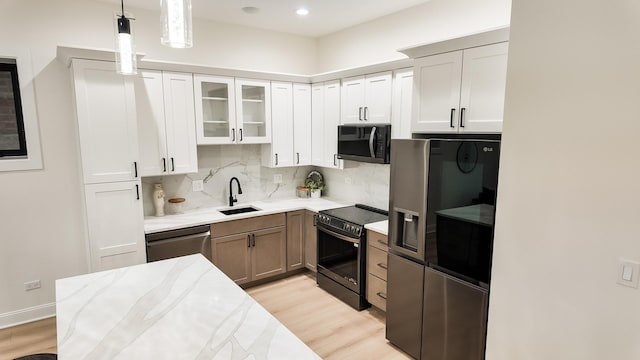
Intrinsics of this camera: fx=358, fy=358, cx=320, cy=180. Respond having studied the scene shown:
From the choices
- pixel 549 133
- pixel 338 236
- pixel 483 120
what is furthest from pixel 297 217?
pixel 549 133

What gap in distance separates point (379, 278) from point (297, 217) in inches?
51.6

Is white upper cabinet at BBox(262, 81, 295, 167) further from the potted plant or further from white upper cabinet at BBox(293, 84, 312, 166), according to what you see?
the potted plant

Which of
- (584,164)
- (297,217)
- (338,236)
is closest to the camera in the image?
(584,164)

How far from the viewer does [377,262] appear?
131 inches

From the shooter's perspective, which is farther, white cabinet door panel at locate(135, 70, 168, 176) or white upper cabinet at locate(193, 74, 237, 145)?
white upper cabinet at locate(193, 74, 237, 145)

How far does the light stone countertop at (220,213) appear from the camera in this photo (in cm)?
345

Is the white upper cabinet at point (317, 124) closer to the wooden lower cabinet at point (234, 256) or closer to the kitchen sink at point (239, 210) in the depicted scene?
the kitchen sink at point (239, 210)

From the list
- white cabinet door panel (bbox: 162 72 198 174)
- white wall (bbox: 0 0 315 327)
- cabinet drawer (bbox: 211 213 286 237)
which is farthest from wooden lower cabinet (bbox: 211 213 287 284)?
white wall (bbox: 0 0 315 327)

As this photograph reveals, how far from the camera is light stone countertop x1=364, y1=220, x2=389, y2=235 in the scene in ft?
10.5

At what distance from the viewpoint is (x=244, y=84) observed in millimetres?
3963

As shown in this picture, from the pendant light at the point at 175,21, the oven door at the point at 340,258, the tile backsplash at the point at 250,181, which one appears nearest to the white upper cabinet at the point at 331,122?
the tile backsplash at the point at 250,181

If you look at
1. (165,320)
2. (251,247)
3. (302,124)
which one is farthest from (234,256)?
(165,320)

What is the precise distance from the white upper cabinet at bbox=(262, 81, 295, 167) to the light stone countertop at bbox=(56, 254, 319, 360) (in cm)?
234

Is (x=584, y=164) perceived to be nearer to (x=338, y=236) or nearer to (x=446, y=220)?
(x=446, y=220)
